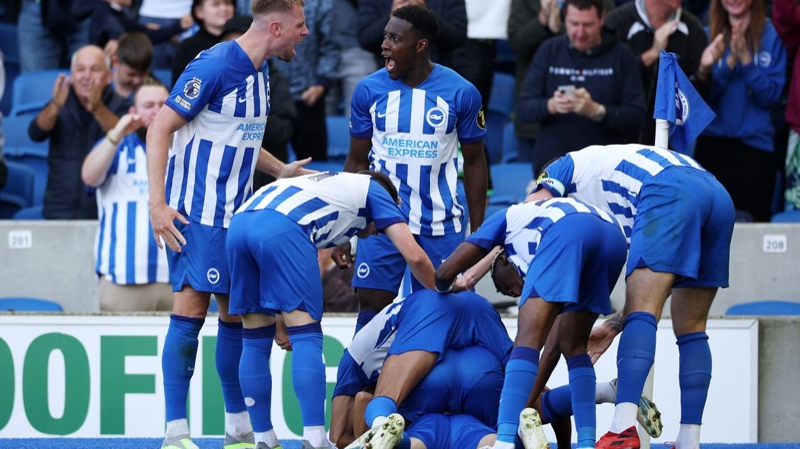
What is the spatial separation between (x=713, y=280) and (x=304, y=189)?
6.10 feet

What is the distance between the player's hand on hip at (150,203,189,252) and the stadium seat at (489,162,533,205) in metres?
4.19

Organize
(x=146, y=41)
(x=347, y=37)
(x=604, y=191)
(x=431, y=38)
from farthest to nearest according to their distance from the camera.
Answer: (x=347, y=37) → (x=146, y=41) → (x=431, y=38) → (x=604, y=191)

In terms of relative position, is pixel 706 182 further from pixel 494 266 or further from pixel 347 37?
pixel 347 37

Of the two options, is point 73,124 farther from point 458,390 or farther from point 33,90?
point 458,390

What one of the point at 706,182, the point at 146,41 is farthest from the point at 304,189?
the point at 146,41

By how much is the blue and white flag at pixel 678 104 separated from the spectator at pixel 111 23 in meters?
5.43

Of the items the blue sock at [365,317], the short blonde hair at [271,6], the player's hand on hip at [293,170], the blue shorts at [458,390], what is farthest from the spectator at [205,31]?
the blue shorts at [458,390]

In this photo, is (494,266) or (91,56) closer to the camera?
(494,266)

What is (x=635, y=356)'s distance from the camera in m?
5.96

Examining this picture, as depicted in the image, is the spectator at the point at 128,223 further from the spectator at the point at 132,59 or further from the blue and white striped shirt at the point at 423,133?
the blue and white striped shirt at the point at 423,133

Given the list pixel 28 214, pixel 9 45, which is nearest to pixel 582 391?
pixel 28 214

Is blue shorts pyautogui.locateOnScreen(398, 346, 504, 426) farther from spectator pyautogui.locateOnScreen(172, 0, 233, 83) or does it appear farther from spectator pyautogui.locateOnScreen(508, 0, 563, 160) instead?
spectator pyautogui.locateOnScreen(508, 0, 563, 160)

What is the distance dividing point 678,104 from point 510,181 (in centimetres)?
371

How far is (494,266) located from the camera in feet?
21.4
